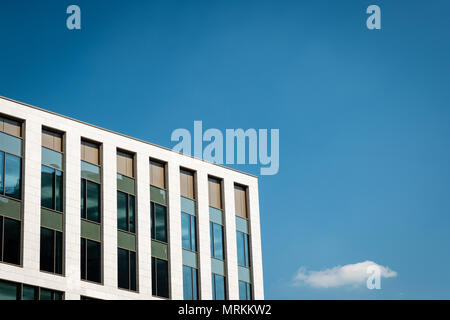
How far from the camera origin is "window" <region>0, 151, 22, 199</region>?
3928cm

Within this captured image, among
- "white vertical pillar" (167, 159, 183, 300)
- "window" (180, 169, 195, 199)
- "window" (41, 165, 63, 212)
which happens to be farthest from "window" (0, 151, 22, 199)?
"window" (180, 169, 195, 199)

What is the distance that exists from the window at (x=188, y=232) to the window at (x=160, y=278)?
7.84 ft

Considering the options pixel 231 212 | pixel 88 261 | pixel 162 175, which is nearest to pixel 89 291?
pixel 88 261

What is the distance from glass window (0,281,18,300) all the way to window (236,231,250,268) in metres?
18.2

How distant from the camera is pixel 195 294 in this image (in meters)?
47.5

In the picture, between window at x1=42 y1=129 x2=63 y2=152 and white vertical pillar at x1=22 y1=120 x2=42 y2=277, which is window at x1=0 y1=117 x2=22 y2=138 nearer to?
white vertical pillar at x1=22 y1=120 x2=42 y2=277

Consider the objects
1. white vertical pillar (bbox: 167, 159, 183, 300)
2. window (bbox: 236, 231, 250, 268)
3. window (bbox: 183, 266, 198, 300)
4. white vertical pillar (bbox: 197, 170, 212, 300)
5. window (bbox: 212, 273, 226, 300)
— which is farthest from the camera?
window (bbox: 236, 231, 250, 268)

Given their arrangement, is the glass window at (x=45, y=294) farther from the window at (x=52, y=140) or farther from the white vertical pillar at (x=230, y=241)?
the white vertical pillar at (x=230, y=241)

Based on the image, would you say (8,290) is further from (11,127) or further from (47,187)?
(11,127)

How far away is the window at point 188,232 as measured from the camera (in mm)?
48200
